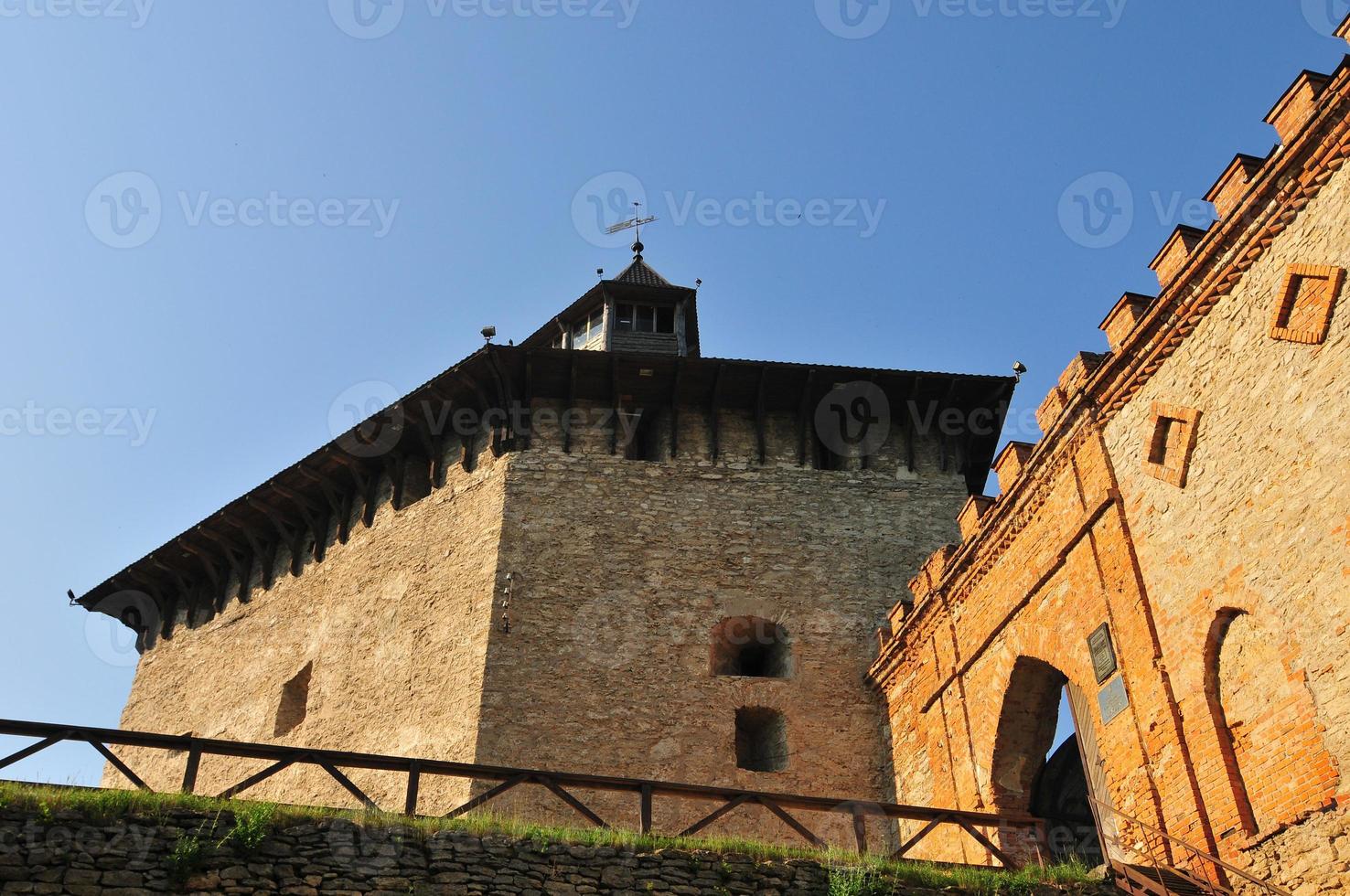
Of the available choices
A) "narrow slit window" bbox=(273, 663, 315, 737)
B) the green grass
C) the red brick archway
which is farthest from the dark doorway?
"narrow slit window" bbox=(273, 663, 315, 737)

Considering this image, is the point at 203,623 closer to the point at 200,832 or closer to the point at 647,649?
the point at 647,649

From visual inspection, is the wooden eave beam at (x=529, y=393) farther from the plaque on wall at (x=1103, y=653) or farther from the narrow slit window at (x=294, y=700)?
the plaque on wall at (x=1103, y=653)

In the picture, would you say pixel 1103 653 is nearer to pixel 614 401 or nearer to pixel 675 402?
pixel 675 402

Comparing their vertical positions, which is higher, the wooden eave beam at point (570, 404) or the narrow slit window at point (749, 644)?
the wooden eave beam at point (570, 404)

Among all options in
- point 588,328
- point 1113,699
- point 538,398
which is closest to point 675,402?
point 538,398

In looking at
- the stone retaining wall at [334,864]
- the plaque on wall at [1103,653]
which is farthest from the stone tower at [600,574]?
the stone retaining wall at [334,864]

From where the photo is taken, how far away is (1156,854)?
988 cm

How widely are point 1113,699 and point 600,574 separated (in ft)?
25.7

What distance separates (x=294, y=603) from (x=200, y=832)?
1108 centimetres

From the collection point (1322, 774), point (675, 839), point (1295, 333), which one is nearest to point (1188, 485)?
point (1295, 333)

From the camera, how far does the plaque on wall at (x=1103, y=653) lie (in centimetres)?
1080

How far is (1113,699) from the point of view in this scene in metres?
10.7

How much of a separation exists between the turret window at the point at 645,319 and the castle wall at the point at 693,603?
11.5ft

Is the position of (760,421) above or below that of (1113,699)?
above
